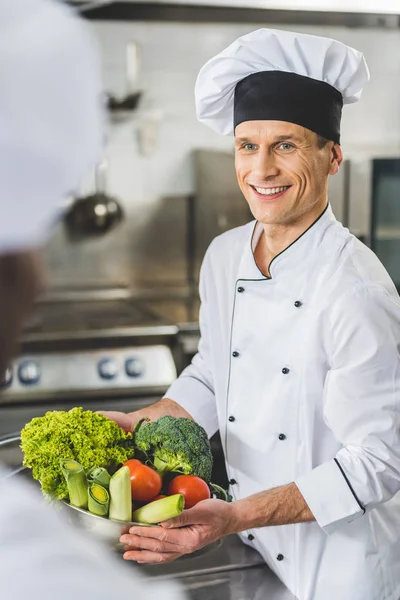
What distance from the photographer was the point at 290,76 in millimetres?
1265

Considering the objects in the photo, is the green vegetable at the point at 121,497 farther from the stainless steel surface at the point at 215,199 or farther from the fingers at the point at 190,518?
A: the stainless steel surface at the point at 215,199

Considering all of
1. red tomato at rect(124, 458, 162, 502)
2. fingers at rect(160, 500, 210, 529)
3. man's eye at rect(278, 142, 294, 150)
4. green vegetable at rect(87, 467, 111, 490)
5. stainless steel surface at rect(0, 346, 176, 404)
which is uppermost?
man's eye at rect(278, 142, 294, 150)

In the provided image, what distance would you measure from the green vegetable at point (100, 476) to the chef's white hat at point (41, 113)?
0.66 meters

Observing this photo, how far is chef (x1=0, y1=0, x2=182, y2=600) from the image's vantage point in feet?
1.36

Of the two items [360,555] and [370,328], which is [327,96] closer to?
[370,328]

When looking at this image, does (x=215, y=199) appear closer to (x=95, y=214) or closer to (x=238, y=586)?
(x=95, y=214)

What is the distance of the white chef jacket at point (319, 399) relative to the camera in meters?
1.14

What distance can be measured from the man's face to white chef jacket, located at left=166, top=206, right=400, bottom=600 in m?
0.05

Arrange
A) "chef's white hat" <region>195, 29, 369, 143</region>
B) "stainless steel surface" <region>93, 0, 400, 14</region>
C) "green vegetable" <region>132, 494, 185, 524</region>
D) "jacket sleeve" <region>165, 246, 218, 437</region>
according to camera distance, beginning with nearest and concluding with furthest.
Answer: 1. "green vegetable" <region>132, 494, 185, 524</region>
2. "chef's white hat" <region>195, 29, 369, 143</region>
3. "jacket sleeve" <region>165, 246, 218, 437</region>
4. "stainless steel surface" <region>93, 0, 400, 14</region>

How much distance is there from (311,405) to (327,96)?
0.47 meters

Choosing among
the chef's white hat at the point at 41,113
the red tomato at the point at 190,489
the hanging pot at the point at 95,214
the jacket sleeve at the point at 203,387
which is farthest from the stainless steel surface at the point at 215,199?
the chef's white hat at the point at 41,113

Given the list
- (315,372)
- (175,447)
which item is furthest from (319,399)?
(175,447)

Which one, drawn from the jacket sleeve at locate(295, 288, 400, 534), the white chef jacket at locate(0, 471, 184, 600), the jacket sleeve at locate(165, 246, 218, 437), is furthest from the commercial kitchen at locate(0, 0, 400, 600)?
the white chef jacket at locate(0, 471, 184, 600)

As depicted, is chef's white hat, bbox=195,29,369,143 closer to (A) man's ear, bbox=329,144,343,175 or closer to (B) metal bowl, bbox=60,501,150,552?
(A) man's ear, bbox=329,144,343,175
